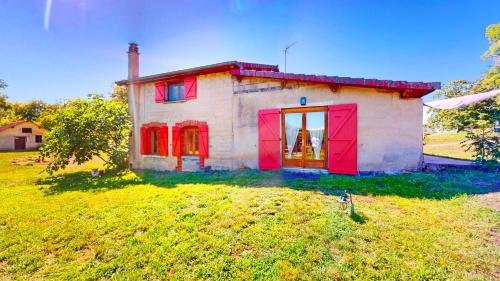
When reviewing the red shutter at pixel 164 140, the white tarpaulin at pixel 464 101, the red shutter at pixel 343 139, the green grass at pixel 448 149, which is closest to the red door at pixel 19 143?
the red shutter at pixel 164 140

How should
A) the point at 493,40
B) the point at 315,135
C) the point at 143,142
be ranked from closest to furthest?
the point at 315,135, the point at 143,142, the point at 493,40

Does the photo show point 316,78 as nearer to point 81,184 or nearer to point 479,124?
point 479,124

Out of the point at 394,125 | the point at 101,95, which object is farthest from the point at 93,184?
the point at 394,125

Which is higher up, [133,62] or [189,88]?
[133,62]

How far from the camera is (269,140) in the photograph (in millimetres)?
7852

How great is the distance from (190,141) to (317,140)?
18.1ft

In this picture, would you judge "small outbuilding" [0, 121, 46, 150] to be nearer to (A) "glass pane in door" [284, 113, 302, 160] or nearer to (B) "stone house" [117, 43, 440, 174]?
(B) "stone house" [117, 43, 440, 174]

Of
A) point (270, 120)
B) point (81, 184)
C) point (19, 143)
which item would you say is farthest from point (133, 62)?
point (19, 143)

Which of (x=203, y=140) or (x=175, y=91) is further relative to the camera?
(x=175, y=91)

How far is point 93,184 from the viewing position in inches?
291

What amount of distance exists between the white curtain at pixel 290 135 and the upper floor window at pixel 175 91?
5136 millimetres

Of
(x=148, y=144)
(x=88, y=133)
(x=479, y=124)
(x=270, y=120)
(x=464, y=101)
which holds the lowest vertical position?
(x=148, y=144)

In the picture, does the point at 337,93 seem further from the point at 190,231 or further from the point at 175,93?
the point at 175,93

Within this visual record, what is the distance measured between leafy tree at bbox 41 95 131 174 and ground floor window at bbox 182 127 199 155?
8.66ft
